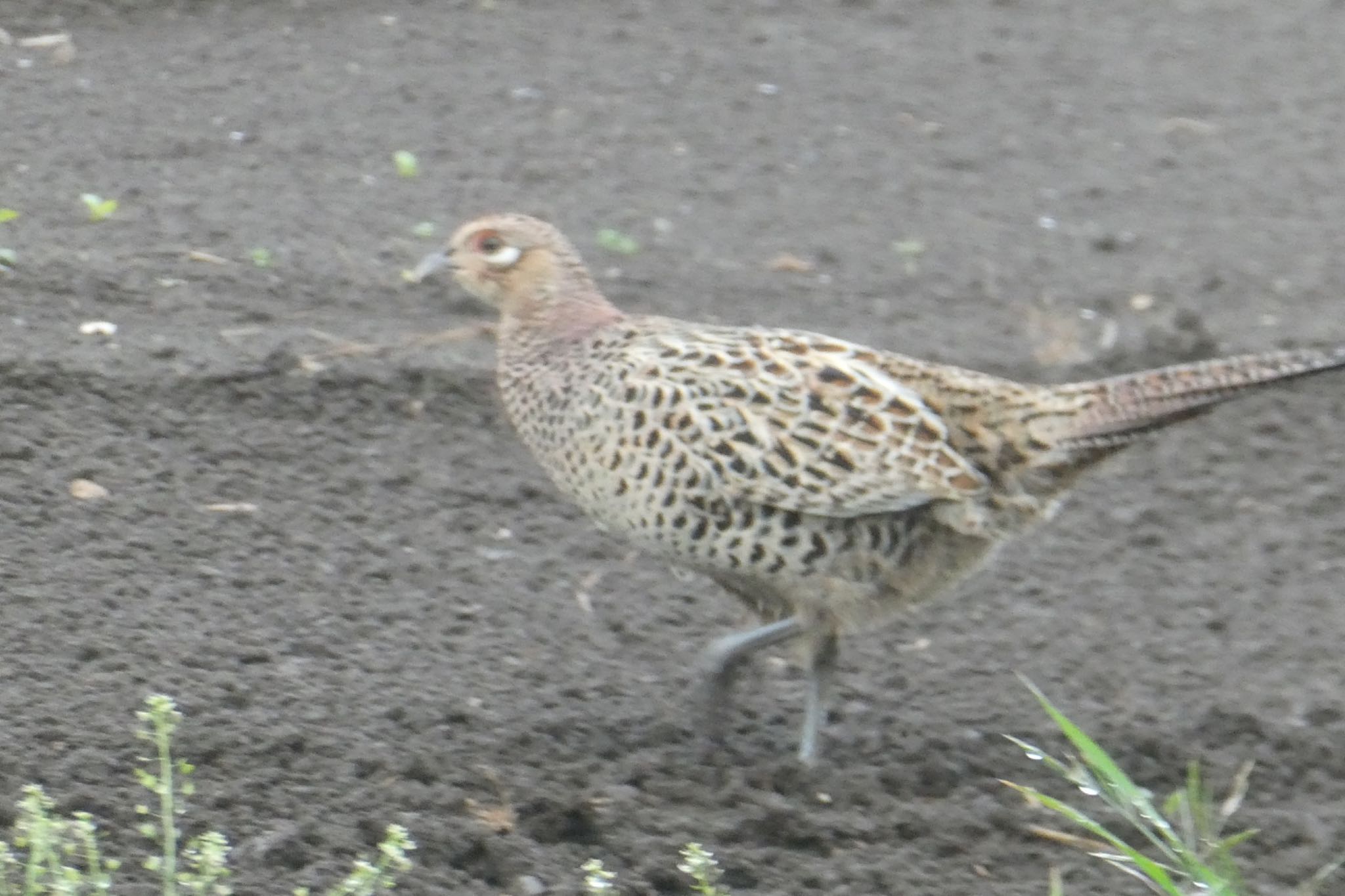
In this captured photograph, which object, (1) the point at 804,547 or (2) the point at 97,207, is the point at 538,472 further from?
(2) the point at 97,207

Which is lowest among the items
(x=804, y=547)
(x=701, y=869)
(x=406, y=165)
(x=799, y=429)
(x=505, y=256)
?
(x=701, y=869)

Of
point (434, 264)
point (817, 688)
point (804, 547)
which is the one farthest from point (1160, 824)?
point (434, 264)

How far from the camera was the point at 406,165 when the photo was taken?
21.3ft

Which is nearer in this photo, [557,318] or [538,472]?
[557,318]

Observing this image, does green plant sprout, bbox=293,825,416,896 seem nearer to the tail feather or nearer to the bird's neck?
the bird's neck

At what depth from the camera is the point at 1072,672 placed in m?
4.54

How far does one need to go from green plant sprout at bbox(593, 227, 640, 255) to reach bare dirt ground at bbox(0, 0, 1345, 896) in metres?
0.04

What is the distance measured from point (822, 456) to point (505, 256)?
108cm

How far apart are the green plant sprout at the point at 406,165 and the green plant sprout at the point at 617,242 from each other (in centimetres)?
71

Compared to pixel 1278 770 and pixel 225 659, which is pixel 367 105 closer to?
pixel 225 659

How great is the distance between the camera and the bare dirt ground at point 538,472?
379cm

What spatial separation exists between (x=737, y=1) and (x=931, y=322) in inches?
111

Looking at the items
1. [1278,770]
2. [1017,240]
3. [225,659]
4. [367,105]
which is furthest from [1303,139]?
[225,659]

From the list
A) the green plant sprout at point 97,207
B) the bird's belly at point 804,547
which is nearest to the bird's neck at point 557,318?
the bird's belly at point 804,547
